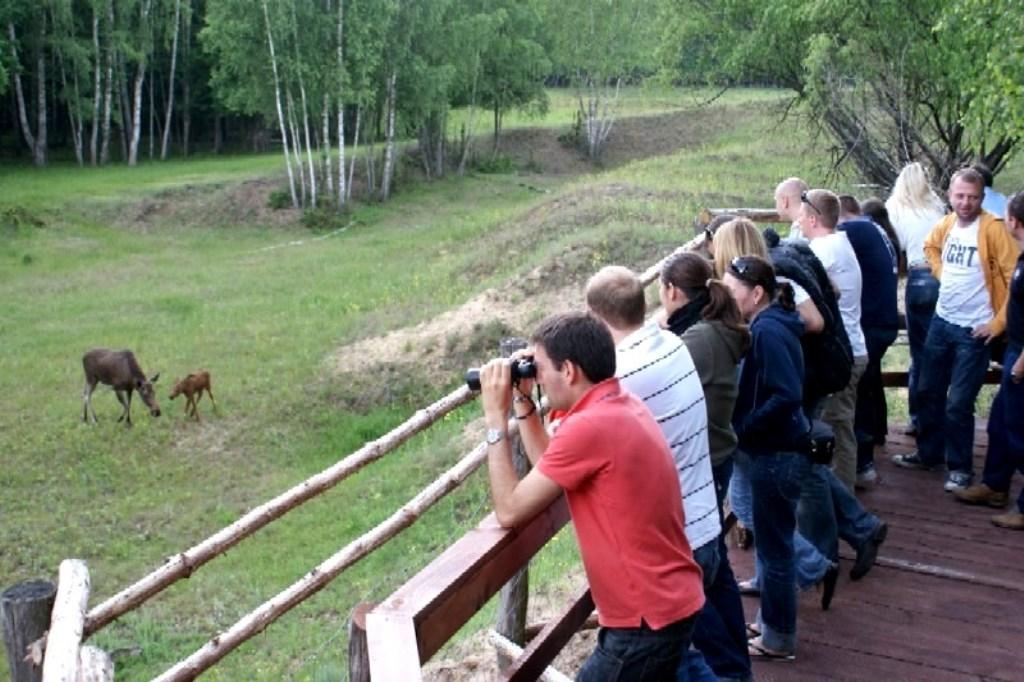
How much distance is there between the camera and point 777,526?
4188 mm

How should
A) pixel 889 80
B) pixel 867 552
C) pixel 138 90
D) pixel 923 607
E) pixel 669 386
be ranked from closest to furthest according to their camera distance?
pixel 669 386, pixel 923 607, pixel 867 552, pixel 889 80, pixel 138 90

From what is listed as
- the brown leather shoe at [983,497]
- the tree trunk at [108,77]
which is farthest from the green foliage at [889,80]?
the tree trunk at [108,77]

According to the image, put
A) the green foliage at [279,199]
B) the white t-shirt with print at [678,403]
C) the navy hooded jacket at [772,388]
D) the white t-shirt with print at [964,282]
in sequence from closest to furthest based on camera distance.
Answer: the white t-shirt with print at [678,403] → the navy hooded jacket at [772,388] → the white t-shirt with print at [964,282] → the green foliage at [279,199]

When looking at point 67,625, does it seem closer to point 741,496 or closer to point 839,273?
point 741,496

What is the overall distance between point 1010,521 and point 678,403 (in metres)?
3.17

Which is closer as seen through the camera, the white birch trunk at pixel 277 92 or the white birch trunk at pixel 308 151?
the white birch trunk at pixel 277 92

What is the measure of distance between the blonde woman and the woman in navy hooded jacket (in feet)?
8.77

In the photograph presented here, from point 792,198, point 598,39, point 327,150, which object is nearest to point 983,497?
point 792,198

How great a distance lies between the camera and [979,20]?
11.8 meters

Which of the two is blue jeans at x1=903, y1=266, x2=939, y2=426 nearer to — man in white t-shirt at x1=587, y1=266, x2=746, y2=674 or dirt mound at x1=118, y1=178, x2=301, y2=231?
man in white t-shirt at x1=587, y1=266, x2=746, y2=674

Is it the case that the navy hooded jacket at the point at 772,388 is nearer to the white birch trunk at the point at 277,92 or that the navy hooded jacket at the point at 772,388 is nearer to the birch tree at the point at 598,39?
the white birch trunk at the point at 277,92

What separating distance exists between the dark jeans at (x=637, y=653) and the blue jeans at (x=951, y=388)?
368 cm

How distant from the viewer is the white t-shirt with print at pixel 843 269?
5379mm

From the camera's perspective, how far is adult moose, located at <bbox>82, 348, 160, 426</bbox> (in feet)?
48.1
